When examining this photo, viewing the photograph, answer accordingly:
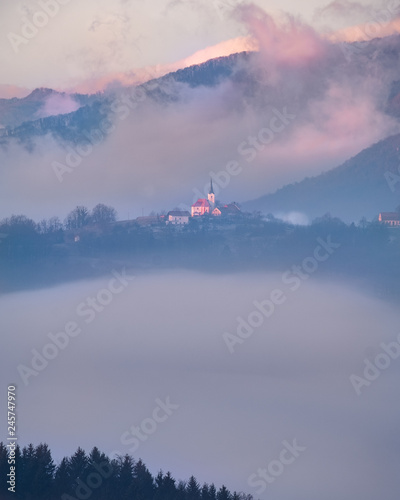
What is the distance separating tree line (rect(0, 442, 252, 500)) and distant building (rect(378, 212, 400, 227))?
2226 centimetres

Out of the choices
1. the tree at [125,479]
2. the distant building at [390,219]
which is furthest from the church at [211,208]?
the tree at [125,479]

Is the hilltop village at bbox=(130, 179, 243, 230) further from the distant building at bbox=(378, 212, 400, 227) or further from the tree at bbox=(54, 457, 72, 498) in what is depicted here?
the tree at bbox=(54, 457, 72, 498)

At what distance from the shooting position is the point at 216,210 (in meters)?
35.2

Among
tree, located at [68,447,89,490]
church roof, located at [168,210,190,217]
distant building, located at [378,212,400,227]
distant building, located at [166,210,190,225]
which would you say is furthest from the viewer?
church roof, located at [168,210,190,217]

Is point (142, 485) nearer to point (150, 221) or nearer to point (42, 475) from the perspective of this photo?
point (42, 475)

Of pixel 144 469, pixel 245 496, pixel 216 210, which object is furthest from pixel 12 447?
pixel 216 210

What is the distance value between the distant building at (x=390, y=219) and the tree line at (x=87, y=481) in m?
22.3

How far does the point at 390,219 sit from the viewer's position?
3347cm

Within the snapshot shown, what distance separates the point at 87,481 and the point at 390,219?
23.6m

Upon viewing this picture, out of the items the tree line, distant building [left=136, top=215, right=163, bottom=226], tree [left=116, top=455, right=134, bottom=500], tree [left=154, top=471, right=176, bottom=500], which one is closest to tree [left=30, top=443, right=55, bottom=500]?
the tree line

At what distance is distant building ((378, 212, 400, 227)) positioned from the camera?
33312 millimetres

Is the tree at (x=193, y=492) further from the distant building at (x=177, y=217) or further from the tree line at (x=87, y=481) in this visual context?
the distant building at (x=177, y=217)

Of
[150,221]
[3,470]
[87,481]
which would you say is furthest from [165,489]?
[150,221]

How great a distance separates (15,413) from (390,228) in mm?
21042
